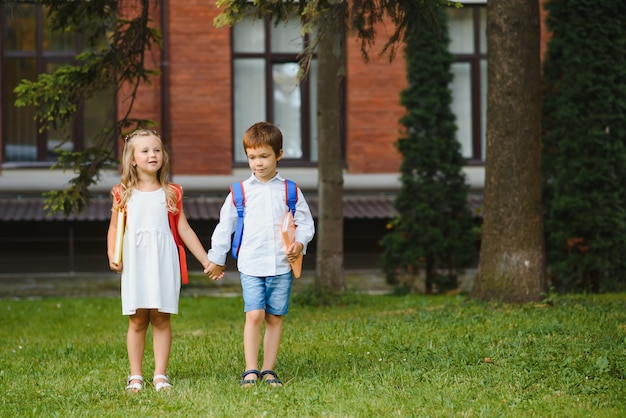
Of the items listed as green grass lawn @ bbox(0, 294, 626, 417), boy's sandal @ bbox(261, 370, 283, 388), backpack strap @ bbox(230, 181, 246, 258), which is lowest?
green grass lawn @ bbox(0, 294, 626, 417)

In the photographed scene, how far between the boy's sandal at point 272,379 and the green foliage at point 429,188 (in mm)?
9452

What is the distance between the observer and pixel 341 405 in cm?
589

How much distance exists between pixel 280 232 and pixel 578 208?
381 inches

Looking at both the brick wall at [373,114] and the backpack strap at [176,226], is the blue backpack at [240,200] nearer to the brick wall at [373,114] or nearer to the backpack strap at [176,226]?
the backpack strap at [176,226]

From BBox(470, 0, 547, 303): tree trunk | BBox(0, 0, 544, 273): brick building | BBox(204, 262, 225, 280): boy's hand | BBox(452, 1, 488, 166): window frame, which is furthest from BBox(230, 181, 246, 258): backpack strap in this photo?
BBox(452, 1, 488, 166): window frame

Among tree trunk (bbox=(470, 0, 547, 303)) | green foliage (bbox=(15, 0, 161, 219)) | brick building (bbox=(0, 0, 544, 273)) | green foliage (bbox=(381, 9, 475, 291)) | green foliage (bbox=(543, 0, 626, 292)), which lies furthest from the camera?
brick building (bbox=(0, 0, 544, 273))

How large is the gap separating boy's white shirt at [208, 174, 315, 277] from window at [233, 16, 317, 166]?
1207 cm

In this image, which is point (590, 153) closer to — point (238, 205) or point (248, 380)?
point (238, 205)

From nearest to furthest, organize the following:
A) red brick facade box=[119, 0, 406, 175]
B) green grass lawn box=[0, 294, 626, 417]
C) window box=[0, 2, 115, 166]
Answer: green grass lawn box=[0, 294, 626, 417]
window box=[0, 2, 115, 166]
red brick facade box=[119, 0, 406, 175]

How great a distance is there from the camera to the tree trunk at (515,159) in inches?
412

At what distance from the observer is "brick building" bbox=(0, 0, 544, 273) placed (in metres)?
17.8

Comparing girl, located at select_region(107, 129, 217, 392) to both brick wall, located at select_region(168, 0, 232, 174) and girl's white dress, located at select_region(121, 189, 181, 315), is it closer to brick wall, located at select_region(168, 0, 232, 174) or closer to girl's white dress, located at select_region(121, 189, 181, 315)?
girl's white dress, located at select_region(121, 189, 181, 315)

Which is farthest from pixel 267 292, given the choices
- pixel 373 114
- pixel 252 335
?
pixel 373 114

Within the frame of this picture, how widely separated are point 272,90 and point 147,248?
41.5ft
